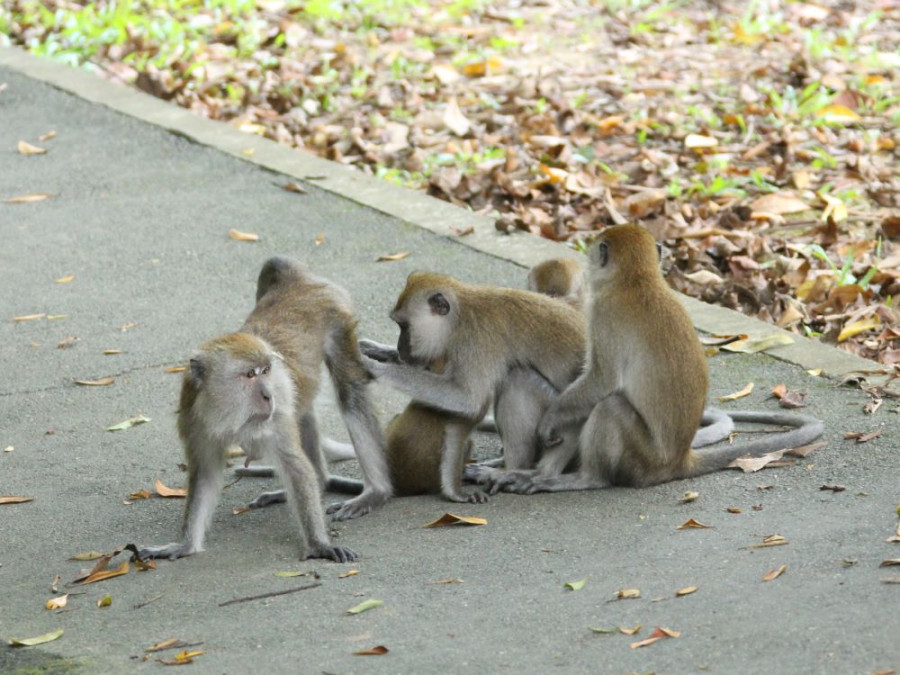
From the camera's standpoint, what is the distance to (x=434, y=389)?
6.14 meters

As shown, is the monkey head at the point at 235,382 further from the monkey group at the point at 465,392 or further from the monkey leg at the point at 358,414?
the monkey leg at the point at 358,414

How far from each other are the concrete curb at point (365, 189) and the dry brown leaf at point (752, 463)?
3.49 feet

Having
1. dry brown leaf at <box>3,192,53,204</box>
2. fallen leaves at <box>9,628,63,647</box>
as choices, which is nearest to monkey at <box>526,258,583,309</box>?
fallen leaves at <box>9,628,63,647</box>

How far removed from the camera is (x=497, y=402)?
623 centimetres

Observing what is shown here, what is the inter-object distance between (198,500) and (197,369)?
57cm

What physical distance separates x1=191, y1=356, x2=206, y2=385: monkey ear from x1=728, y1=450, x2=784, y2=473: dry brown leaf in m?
2.18

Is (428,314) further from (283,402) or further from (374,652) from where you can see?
(374,652)

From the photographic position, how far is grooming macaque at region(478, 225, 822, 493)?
5824 mm

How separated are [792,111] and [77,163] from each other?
18.1ft

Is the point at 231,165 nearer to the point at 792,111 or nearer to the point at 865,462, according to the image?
the point at 792,111

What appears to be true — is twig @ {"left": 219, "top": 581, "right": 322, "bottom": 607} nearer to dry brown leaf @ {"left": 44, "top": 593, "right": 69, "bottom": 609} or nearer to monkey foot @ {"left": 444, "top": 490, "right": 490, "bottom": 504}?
dry brown leaf @ {"left": 44, "top": 593, "right": 69, "bottom": 609}

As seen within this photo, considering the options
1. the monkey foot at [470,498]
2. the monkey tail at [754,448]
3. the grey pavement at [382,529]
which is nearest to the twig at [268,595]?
the grey pavement at [382,529]

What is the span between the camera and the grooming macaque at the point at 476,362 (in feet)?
20.1

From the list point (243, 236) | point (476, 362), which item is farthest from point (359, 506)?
point (243, 236)
